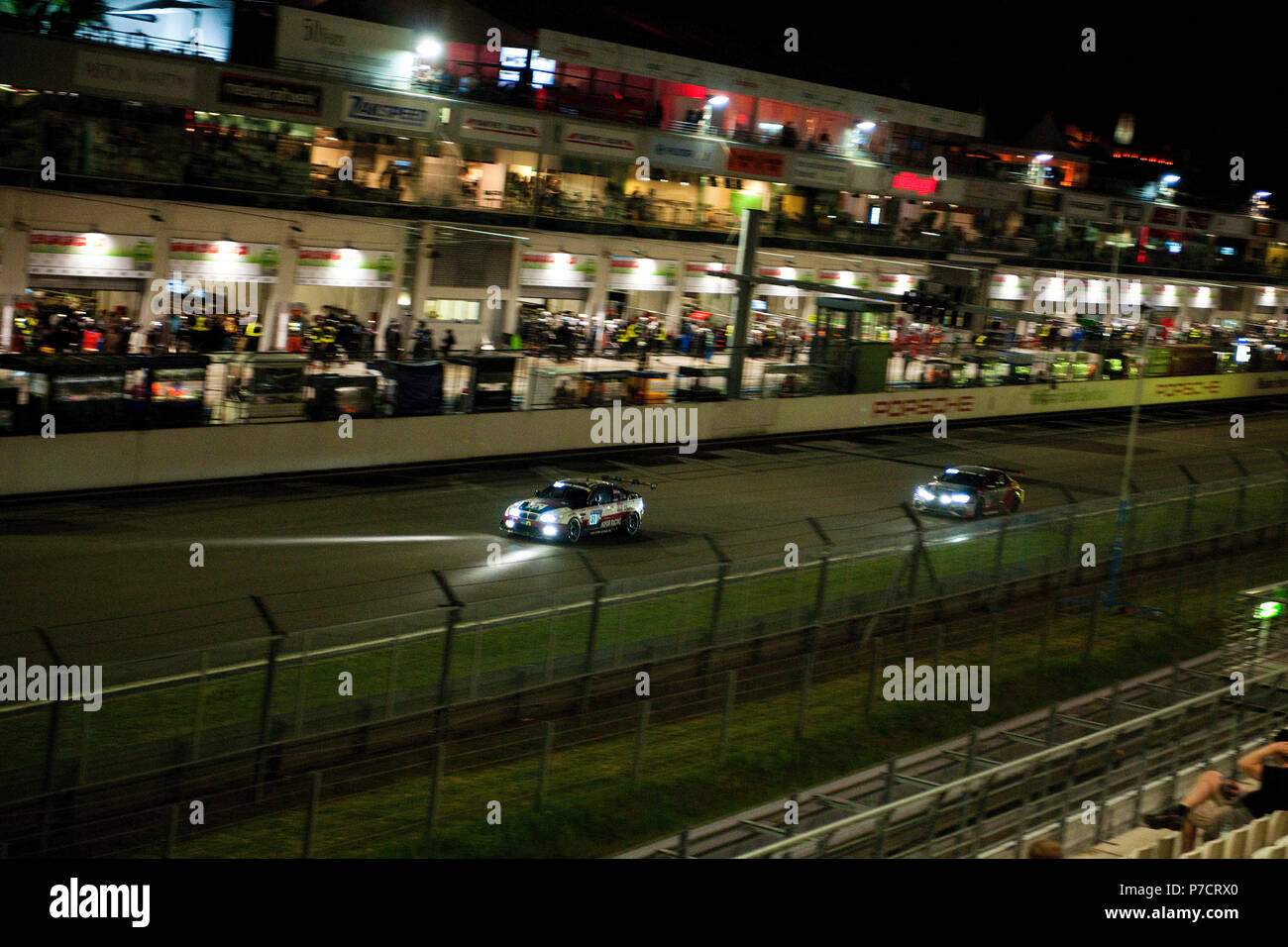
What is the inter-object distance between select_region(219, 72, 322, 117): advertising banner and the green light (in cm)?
2604

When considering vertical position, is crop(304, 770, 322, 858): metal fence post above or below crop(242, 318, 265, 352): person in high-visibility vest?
below

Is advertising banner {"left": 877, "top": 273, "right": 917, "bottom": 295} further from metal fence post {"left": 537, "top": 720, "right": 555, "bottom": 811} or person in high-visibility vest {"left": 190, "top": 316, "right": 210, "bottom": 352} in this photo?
metal fence post {"left": 537, "top": 720, "right": 555, "bottom": 811}

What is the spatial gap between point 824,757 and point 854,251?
39090mm

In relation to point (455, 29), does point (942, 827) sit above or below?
below

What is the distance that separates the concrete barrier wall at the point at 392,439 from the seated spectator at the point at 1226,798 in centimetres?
1812

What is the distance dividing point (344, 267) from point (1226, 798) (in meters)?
30.2

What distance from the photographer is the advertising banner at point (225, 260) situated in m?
32.2

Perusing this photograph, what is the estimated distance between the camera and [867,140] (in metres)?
53.4

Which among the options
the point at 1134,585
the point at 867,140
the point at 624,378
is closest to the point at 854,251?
the point at 867,140

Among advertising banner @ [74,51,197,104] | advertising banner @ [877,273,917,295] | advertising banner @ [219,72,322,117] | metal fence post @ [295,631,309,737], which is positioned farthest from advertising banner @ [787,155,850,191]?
metal fence post @ [295,631,309,737]

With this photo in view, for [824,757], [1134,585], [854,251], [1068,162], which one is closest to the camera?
[824,757]

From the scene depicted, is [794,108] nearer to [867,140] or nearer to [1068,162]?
[867,140]

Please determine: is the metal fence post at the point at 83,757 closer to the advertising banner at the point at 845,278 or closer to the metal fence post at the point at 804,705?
the metal fence post at the point at 804,705

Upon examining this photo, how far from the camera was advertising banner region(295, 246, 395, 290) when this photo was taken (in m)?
35.0
